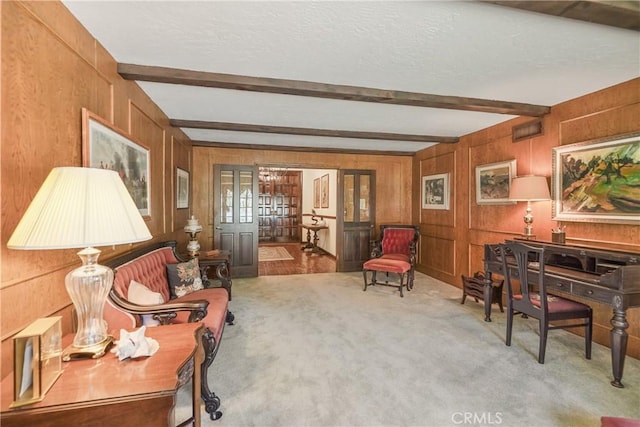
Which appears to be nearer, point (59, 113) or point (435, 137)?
point (59, 113)

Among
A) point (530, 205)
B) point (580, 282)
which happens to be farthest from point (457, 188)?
Answer: point (580, 282)

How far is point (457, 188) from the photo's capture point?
4.91m

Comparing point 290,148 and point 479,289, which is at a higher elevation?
point 290,148

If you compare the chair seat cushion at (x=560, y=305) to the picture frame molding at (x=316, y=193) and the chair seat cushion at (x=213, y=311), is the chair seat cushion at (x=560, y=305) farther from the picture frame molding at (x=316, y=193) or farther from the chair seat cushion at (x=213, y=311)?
the picture frame molding at (x=316, y=193)

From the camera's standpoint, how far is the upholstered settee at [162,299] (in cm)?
189

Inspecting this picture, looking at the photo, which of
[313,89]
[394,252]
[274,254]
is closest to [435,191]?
[394,252]

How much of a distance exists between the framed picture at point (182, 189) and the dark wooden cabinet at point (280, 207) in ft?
18.7

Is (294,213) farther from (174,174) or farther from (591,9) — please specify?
(591,9)

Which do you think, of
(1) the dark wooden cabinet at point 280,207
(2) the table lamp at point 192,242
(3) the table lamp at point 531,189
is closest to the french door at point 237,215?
(2) the table lamp at point 192,242

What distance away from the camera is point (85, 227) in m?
1.11

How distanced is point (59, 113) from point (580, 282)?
12.6 ft

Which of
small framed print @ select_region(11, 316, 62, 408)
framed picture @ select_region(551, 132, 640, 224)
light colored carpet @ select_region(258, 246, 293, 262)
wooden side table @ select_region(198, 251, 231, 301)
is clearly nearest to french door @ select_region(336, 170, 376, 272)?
light colored carpet @ select_region(258, 246, 293, 262)

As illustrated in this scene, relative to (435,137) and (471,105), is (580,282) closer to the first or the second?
(471,105)

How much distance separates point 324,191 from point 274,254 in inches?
89.0
